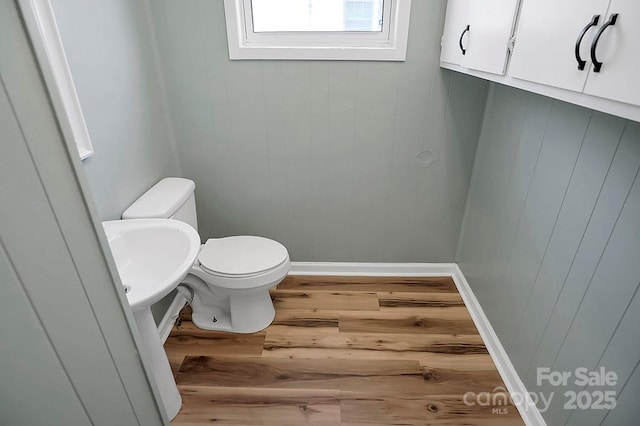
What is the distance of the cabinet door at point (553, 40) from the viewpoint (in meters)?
0.75

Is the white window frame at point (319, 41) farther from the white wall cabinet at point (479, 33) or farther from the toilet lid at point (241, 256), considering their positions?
the toilet lid at point (241, 256)

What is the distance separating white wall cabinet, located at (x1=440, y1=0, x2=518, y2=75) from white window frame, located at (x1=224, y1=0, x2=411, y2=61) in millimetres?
225

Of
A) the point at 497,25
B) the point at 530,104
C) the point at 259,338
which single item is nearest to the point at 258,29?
the point at 497,25

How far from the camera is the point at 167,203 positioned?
154cm

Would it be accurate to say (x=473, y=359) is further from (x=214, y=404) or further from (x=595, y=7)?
(x=595, y=7)

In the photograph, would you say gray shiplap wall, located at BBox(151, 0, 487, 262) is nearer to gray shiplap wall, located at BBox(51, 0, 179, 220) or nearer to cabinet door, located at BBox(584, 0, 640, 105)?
gray shiplap wall, located at BBox(51, 0, 179, 220)

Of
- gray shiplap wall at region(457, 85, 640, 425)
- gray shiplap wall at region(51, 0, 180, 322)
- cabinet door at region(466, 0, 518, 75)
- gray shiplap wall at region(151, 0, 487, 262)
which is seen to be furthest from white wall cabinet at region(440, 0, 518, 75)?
gray shiplap wall at region(51, 0, 180, 322)

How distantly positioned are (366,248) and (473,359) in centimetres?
85

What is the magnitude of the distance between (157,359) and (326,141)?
131 centimetres

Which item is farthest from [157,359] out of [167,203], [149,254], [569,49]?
[569,49]

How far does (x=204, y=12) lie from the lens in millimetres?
1644

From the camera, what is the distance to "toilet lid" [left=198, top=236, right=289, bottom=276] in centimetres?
164

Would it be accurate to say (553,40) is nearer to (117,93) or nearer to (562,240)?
(562,240)

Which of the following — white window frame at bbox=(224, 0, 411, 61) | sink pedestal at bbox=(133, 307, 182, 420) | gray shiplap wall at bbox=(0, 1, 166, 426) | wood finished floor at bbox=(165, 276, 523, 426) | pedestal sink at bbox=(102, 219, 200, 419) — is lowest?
wood finished floor at bbox=(165, 276, 523, 426)
